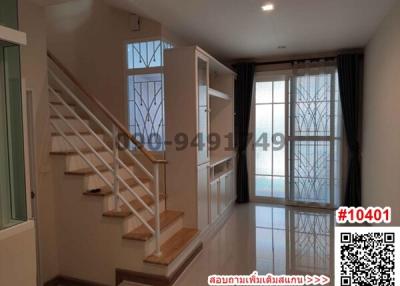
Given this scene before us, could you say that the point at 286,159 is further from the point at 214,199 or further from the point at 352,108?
the point at 214,199

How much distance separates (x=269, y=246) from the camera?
368 cm

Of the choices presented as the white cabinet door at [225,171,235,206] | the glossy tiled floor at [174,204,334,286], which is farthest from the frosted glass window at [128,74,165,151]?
the glossy tiled floor at [174,204,334,286]

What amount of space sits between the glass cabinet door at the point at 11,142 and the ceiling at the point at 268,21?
5.94 ft

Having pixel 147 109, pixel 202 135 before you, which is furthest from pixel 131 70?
pixel 202 135

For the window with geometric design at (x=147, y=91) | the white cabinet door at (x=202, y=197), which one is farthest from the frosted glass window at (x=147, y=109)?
the white cabinet door at (x=202, y=197)

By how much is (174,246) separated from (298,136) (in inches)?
126

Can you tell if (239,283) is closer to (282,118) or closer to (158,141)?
(158,141)

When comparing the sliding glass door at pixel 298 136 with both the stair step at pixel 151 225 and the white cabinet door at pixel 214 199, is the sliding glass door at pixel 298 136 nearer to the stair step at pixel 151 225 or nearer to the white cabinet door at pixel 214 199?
the white cabinet door at pixel 214 199

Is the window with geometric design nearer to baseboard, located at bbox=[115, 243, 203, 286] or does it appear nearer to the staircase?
the staircase

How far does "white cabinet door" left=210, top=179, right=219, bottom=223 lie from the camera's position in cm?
409

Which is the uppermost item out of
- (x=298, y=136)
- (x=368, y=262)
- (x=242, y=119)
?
(x=242, y=119)

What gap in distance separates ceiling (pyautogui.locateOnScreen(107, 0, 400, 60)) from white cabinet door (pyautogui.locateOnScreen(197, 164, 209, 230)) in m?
1.85

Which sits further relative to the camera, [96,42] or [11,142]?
[96,42]

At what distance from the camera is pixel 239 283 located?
288cm
